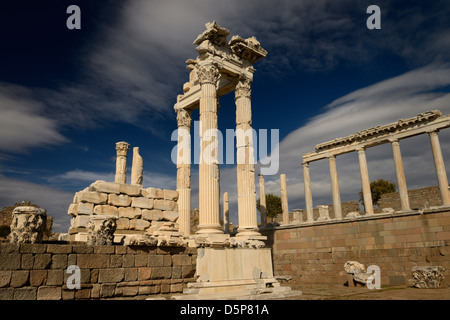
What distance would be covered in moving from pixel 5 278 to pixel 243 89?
1255cm

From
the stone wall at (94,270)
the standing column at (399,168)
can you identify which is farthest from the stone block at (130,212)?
the standing column at (399,168)

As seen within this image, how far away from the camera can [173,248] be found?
9.47m

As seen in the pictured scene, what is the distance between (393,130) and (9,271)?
76.6ft

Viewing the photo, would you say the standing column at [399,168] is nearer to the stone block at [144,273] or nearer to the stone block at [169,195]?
the stone block at [169,195]

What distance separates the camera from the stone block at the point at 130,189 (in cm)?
1088

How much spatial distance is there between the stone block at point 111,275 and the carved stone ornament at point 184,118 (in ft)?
40.2

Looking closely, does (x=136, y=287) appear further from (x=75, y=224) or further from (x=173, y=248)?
(x=75, y=224)

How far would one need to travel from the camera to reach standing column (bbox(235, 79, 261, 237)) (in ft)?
47.3

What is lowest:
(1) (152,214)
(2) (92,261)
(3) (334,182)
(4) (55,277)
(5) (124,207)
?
(4) (55,277)

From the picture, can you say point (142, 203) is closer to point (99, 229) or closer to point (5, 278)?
point (99, 229)

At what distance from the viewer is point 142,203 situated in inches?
441

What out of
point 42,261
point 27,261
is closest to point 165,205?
point 42,261

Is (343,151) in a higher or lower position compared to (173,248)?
higher
